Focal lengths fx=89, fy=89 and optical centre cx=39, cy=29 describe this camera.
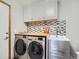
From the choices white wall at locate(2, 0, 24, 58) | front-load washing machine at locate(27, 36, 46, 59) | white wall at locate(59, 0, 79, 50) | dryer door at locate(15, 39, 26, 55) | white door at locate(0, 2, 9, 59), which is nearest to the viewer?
front-load washing machine at locate(27, 36, 46, 59)

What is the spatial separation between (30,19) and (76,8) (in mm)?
1574

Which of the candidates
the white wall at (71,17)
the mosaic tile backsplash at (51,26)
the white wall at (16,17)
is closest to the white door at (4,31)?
the white wall at (16,17)

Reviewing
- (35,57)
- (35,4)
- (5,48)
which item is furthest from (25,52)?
Answer: (35,4)

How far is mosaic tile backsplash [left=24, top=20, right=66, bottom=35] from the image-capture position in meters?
2.79

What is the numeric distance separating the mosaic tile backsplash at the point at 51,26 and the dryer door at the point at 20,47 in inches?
30.2

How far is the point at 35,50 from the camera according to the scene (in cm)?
246

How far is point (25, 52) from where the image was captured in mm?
2725

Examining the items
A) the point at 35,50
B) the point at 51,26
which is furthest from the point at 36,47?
the point at 51,26

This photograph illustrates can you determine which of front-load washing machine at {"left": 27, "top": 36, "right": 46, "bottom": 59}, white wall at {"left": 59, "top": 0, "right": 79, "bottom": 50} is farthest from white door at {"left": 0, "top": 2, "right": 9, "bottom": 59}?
white wall at {"left": 59, "top": 0, "right": 79, "bottom": 50}

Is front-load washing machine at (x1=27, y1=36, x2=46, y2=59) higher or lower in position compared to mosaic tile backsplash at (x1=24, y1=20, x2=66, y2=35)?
lower

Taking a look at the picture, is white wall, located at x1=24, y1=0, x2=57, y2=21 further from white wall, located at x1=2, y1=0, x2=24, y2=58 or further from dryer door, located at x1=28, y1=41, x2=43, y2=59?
dryer door, located at x1=28, y1=41, x2=43, y2=59

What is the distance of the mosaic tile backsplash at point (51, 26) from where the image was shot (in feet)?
9.14

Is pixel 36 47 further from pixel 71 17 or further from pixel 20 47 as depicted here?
→ pixel 71 17

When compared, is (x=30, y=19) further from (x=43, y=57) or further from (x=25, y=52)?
(x=43, y=57)
